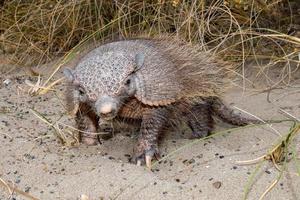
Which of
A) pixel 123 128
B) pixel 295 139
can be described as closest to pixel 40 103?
pixel 123 128

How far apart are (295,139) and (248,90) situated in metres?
1.27

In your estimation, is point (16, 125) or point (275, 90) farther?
point (275, 90)

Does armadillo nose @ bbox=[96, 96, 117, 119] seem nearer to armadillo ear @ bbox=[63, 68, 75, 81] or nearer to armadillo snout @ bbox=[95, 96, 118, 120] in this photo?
armadillo snout @ bbox=[95, 96, 118, 120]

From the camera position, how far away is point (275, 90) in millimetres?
4582

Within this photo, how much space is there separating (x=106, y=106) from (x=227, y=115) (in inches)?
40.0

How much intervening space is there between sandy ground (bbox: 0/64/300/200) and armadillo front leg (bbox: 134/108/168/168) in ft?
0.26

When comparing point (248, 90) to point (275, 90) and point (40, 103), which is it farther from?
point (40, 103)

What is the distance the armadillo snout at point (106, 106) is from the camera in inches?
126

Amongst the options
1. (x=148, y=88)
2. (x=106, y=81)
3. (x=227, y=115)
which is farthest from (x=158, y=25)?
(x=106, y=81)

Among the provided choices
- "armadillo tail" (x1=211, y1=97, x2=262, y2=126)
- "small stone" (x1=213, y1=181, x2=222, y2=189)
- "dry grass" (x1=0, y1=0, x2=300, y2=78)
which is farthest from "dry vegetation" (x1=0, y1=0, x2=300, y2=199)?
"small stone" (x1=213, y1=181, x2=222, y2=189)

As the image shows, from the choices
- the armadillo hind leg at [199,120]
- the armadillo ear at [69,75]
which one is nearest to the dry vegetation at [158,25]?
the armadillo hind leg at [199,120]

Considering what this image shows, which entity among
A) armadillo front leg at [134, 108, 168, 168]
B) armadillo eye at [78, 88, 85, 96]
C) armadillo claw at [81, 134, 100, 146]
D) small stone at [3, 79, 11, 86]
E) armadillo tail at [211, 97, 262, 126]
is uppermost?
armadillo eye at [78, 88, 85, 96]

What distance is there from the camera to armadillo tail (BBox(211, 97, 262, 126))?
395cm

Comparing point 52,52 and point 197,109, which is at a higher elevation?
point 197,109
